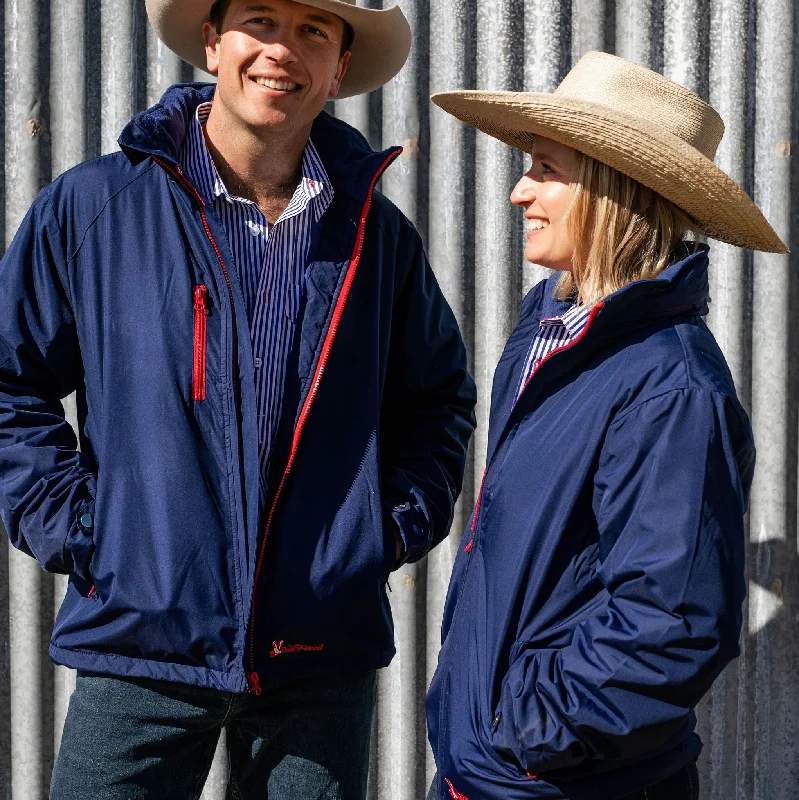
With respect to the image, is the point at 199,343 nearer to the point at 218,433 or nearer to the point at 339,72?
the point at 218,433

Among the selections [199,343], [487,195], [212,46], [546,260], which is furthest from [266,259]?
[487,195]

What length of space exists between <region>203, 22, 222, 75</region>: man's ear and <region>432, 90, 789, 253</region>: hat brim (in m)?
0.69

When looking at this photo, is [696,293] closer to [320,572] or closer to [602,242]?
[602,242]

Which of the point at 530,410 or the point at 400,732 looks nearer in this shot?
the point at 530,410

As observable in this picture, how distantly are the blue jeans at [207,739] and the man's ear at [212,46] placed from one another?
1327mm

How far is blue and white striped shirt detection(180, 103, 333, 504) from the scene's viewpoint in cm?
223

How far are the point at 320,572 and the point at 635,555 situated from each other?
0.76 meters

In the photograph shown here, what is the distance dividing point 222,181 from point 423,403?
0.70 m

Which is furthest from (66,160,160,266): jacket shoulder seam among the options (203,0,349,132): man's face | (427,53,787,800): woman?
(427,53,787,800): woman

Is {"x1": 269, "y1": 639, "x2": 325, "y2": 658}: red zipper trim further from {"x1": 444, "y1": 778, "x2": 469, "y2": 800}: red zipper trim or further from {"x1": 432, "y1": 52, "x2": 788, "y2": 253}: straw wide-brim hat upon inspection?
{"x1": 432, "y1": 52, "x2": 788, "y2": 253}: straw wide-brim hat

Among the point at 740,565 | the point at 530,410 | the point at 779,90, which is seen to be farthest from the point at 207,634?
the point at 779,90

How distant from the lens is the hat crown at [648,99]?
77.8 inches

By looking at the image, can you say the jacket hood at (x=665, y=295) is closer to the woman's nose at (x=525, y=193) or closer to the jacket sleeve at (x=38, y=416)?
the woman's nose at (x=525, y=193)

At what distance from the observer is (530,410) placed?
6.28 ft
